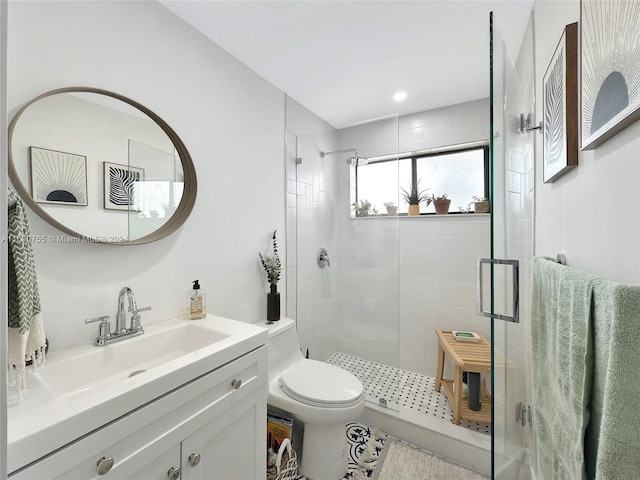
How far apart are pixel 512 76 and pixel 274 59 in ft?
4.45

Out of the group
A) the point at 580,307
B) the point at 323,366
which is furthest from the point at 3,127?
the point at 323,366

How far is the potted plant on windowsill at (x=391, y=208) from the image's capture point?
2.05 metres

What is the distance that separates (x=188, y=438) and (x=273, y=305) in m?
0.99

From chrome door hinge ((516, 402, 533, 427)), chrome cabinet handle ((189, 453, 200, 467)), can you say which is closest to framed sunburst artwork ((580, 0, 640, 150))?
chrome door hinge ((516, 402, 533, 427))

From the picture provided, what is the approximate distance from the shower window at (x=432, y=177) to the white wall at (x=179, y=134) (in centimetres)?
71

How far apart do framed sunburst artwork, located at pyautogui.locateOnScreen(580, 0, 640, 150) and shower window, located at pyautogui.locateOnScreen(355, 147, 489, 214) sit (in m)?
1.33

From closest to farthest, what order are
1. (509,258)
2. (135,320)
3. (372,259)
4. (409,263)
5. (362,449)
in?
(509,258), (135,320), (362,449), (372,259), (409,263)

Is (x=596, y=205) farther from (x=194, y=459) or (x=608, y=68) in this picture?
(x=194, y=459)

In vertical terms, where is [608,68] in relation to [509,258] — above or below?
above

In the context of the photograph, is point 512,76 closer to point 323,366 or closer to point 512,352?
point 512,352

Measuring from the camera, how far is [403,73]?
1.88 meters

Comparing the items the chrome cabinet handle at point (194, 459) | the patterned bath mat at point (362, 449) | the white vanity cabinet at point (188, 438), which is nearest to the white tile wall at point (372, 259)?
the patterned bath mat at point (362, 449)

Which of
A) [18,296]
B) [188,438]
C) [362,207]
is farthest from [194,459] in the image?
→ [362,207]

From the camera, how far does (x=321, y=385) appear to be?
1.55 metres
